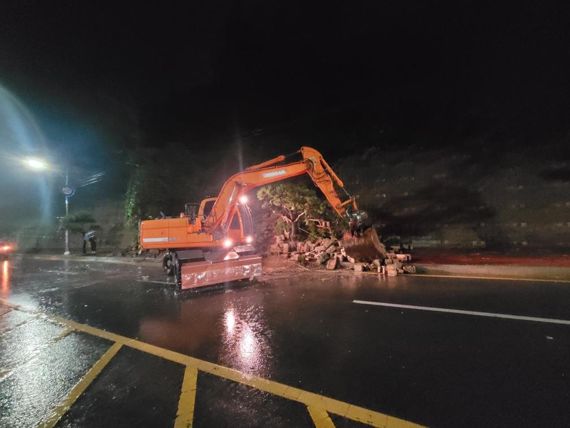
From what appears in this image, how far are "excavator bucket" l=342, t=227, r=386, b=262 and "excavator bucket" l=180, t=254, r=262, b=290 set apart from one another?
3.42m

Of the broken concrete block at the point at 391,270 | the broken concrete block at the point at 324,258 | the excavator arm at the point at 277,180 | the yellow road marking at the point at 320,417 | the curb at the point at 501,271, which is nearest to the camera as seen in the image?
the yellow road marking at the point at 320,417

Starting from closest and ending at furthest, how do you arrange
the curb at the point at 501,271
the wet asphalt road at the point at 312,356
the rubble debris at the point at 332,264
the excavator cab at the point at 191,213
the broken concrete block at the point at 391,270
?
the wet asphalt road at the point at 312,356
the curb at the point at 501,271
the broken concrete block at the point at 391,270
the excavator cab at the point at 191,213
the rubble debris at the point at 332,264

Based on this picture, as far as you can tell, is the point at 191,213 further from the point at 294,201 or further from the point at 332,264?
the point at 332,264

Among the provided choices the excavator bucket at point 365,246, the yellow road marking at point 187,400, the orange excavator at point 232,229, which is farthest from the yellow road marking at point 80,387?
the excavator bucket at point 365,246

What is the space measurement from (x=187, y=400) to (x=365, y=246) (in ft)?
24.8

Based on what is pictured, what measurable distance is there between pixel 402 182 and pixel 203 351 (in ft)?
46.2

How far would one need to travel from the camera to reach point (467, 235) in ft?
42.0

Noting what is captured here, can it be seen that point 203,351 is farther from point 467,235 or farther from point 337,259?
point 467,235

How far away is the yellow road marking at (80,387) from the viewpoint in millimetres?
2551

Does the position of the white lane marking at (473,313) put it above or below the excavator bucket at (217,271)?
below

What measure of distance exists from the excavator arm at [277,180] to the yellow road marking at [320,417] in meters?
6.69

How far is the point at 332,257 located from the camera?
10789mm

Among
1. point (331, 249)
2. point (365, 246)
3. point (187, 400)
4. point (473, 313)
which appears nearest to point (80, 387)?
point (187, 400)

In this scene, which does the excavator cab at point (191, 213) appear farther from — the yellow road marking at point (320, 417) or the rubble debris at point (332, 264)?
the yellow road marking at point (320, 417)
